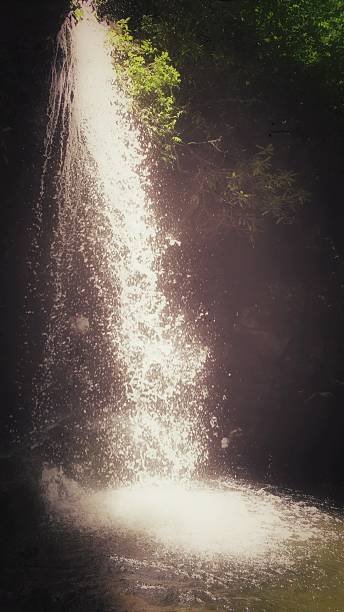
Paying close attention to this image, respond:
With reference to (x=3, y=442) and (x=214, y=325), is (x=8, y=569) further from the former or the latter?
(x=214, y=325)

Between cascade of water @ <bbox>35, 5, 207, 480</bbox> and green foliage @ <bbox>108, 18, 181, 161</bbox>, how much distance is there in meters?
0.34

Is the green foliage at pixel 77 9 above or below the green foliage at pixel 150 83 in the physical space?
above

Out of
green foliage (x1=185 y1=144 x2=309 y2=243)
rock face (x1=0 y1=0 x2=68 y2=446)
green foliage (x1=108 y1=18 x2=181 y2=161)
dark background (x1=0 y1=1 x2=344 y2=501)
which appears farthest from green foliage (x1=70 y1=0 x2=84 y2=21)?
green foliage (x1=185 y1=144 x2=309 y2=243)

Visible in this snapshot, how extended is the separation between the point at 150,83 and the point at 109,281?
4506 mm

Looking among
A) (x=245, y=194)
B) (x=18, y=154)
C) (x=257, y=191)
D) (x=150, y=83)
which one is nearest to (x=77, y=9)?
(x=150, y=83)

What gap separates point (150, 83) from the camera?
9227 mm

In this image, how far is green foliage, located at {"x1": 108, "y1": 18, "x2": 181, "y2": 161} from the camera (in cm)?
925

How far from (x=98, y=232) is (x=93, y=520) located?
6.47m

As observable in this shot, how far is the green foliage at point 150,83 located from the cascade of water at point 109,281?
13.3 inches

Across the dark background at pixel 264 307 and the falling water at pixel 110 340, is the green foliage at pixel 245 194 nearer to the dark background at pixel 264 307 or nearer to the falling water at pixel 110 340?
the dark background at pixel 264 307

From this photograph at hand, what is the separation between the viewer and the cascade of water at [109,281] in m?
9.59

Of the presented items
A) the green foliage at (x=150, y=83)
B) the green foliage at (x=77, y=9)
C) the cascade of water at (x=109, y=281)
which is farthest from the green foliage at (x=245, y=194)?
the green foliage at (x=77, y=9)

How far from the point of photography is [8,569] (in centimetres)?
445

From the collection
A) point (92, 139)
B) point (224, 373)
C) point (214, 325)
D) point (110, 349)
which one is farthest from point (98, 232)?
point (224, 373)
